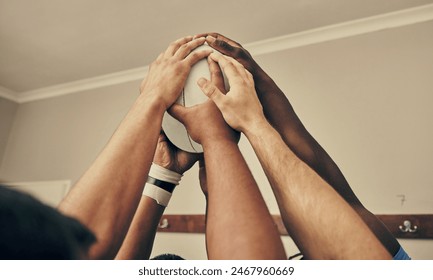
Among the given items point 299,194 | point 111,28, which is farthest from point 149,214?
point 111,28

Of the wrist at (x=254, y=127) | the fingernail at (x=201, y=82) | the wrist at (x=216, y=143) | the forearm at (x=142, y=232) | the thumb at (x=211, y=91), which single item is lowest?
the forearm at (x=142, y=232)

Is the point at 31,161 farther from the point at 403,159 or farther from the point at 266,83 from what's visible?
the point at 403,159

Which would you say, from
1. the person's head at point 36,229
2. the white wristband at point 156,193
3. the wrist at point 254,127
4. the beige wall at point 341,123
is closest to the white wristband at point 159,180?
the white wristband at point 156,193

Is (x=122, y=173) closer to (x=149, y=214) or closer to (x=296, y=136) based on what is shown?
(x=149, y=214)

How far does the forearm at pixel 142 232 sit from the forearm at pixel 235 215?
18 centimetres

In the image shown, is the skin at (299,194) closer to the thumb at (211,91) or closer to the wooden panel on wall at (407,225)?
the thumb at (211,91)

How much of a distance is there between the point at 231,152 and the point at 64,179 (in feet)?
1.82

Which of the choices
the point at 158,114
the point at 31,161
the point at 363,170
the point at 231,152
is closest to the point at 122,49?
the point at 31,161

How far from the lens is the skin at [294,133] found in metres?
0.77

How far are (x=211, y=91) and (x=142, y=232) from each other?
321 millimetres

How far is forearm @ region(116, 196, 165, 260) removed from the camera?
711 millimetres

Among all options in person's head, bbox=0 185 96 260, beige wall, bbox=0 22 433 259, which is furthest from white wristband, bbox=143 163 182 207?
person's head, bbox=0 185 96 260

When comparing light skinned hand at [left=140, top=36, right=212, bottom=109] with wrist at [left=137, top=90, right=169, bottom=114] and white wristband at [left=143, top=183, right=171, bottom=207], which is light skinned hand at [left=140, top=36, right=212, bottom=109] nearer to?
wrist at [left=137, top=90, right=169, bottom=114]
